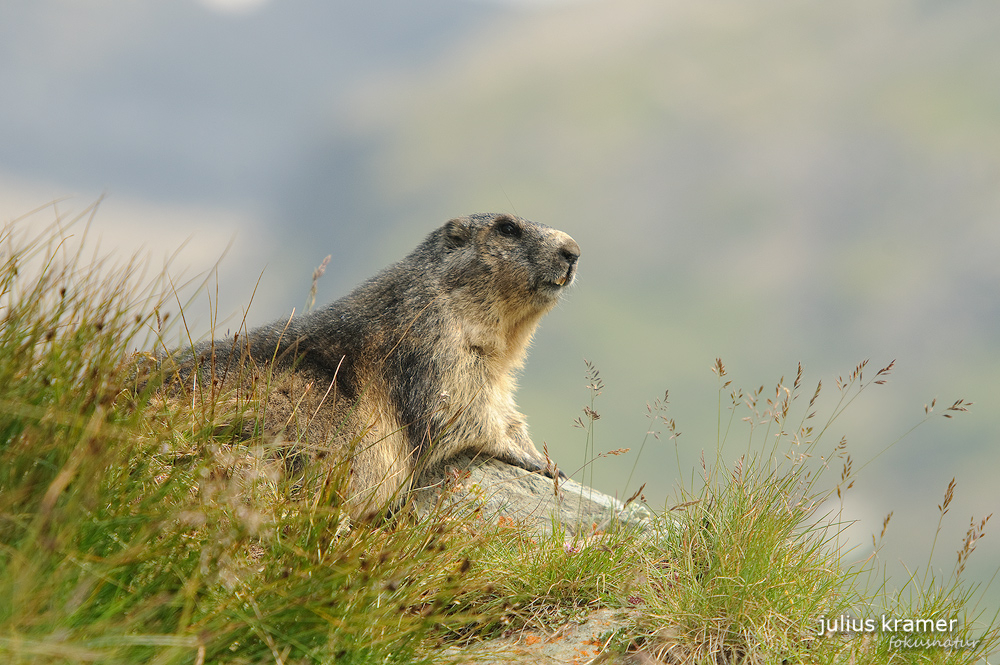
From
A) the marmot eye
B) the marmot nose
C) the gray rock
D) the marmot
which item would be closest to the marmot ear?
the marmot

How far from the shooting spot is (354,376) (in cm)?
738

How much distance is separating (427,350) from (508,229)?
1729 millimetres

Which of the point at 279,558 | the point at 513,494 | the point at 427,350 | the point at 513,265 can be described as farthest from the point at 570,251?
the point at 279,558

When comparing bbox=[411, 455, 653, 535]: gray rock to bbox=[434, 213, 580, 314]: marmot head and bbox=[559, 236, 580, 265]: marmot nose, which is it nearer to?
bbox=[434, 213, 580, 314]: marmot head

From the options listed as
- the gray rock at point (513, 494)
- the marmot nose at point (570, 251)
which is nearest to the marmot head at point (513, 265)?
the marmot nose at point (570, 251)

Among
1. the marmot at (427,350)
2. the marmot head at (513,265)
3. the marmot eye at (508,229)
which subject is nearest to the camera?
the marmot at (427,350)

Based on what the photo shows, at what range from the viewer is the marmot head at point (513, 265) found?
8.09m

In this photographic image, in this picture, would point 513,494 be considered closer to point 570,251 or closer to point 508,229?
point 570,251

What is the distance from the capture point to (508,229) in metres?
8.36

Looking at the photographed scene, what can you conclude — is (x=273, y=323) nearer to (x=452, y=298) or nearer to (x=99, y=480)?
(x=452, y=298)

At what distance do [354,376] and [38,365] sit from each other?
10.3 feet

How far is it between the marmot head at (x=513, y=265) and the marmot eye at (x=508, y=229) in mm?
11

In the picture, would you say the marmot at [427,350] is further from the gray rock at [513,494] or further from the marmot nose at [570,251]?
the gray rock at [513,494]

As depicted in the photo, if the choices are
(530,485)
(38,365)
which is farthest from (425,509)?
(38,365)
